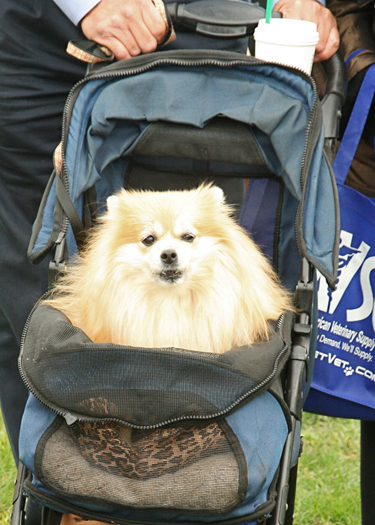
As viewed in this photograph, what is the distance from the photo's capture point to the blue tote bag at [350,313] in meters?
2.24

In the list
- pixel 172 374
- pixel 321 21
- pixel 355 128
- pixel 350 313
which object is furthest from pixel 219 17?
pixel 172 374

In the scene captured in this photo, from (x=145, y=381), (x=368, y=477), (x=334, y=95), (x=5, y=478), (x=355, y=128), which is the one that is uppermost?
(x=334, y=95)

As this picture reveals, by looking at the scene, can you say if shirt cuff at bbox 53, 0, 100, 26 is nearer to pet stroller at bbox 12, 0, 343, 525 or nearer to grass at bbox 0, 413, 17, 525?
pet stroller at bbox 12, 0, 343, 525

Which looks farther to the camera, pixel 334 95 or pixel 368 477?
pixel 368 477

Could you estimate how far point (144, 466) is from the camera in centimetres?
151

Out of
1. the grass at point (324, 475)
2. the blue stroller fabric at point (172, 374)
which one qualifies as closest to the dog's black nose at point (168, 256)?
the blue stroller fabric at point (172, 374)

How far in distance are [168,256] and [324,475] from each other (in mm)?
1587

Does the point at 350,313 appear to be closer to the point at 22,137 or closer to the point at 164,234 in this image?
the point at 164,234

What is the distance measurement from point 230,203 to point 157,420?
3.63 feet

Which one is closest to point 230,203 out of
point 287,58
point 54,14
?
point 287,58

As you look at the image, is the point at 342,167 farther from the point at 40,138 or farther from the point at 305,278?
the point at 40,138

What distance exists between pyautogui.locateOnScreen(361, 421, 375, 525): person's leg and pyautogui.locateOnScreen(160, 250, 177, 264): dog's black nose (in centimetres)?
115

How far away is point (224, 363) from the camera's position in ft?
5.13

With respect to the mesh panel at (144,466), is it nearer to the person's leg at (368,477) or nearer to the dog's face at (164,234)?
the dog's face at (164,234)
